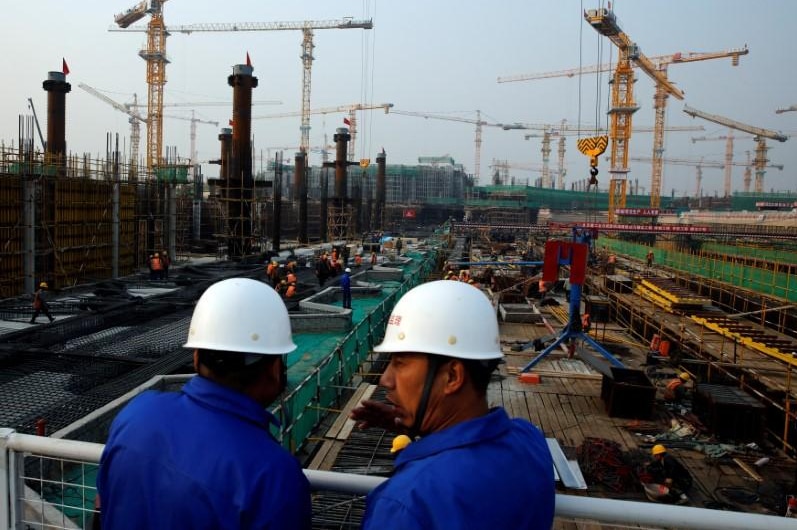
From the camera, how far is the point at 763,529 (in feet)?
5.43

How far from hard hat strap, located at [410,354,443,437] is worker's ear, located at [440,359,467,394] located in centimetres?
2

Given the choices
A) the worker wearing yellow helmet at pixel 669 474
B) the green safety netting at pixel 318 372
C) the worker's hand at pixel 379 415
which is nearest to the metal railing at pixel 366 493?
the worker's hand at pixel 379 415

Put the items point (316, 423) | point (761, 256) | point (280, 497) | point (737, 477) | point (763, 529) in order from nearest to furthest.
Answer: point (280, 497), point (763, 529), point (737, 477), point (316, 423), point (761, 256)

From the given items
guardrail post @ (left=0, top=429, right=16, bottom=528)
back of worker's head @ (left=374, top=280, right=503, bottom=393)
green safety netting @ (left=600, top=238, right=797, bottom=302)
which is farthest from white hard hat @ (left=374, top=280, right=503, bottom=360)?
green safety netting @ (left=600, top=238, right=797, bottom=302)

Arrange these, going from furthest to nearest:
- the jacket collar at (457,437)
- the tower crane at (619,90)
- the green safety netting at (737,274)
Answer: the tower crane at (619,90), the green safety netting at (737,274), the jacket collar at (457,437)

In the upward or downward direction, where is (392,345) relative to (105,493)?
upward

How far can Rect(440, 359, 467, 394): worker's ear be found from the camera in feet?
5.51

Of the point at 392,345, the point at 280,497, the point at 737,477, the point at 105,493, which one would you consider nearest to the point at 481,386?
the point at 392,345

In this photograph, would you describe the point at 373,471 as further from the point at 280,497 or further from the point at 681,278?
the point at 681,278

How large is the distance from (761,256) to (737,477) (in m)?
19.4

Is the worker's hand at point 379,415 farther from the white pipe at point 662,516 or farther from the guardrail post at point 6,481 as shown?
the guardrail post at point 6,481

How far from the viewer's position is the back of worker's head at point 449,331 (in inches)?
66.8

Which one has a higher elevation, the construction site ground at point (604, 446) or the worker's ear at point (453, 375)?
the worker's ear at point (453, 375)

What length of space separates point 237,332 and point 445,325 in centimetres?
69
